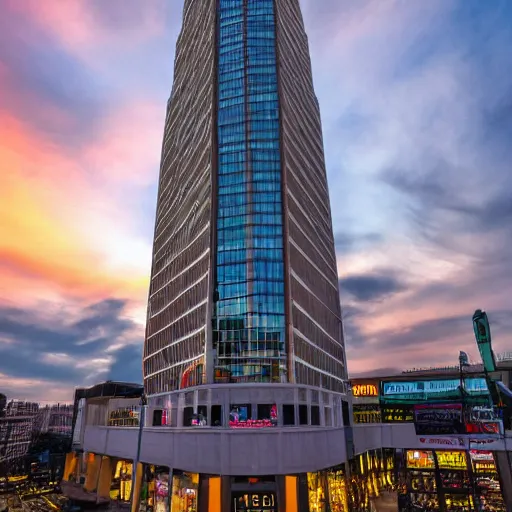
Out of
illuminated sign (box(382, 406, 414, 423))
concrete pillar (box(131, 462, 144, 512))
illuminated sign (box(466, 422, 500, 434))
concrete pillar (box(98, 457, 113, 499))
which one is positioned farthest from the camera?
concrete pillar (box(98, 457, 113, 499))

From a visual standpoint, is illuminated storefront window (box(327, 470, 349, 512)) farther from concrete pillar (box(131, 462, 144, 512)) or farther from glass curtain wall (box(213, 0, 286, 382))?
concrete pillar (box(131, 462, 144, 512))

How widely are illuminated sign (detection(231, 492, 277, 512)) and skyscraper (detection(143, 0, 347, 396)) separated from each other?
22.3m

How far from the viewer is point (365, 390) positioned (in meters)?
102

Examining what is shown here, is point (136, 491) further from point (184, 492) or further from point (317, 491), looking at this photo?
point (317, 491)

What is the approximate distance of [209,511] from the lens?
172 ft

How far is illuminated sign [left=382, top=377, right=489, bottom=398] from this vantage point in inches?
3118

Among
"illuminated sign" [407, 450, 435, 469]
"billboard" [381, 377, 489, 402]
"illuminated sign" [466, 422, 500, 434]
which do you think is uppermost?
"billboard" [381, 377, 489, 402]

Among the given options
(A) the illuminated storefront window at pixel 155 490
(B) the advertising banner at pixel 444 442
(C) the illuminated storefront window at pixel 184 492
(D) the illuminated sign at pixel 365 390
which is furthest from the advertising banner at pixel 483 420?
(A) the illuminated storefront window at pixel 155 490

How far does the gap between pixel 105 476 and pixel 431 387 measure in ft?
221

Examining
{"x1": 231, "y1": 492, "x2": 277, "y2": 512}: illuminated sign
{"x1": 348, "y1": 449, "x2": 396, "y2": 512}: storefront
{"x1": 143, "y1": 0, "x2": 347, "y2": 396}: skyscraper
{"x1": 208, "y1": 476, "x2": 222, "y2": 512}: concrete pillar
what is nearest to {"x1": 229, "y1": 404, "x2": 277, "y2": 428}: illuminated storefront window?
{"x1": 208, "y1": 476, "x2": 222, "y2": 512}: concrete pillar

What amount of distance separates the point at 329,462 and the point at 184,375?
111 ft

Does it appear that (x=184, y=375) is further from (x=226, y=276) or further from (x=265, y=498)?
(x=265, y=498)

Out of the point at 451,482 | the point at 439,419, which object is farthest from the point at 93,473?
the point at 439,419

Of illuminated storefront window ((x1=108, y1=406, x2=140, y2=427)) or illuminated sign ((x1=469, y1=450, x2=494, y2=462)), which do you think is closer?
illuminated sign ((x1=469, y1=450, x2=494, y2=462))
